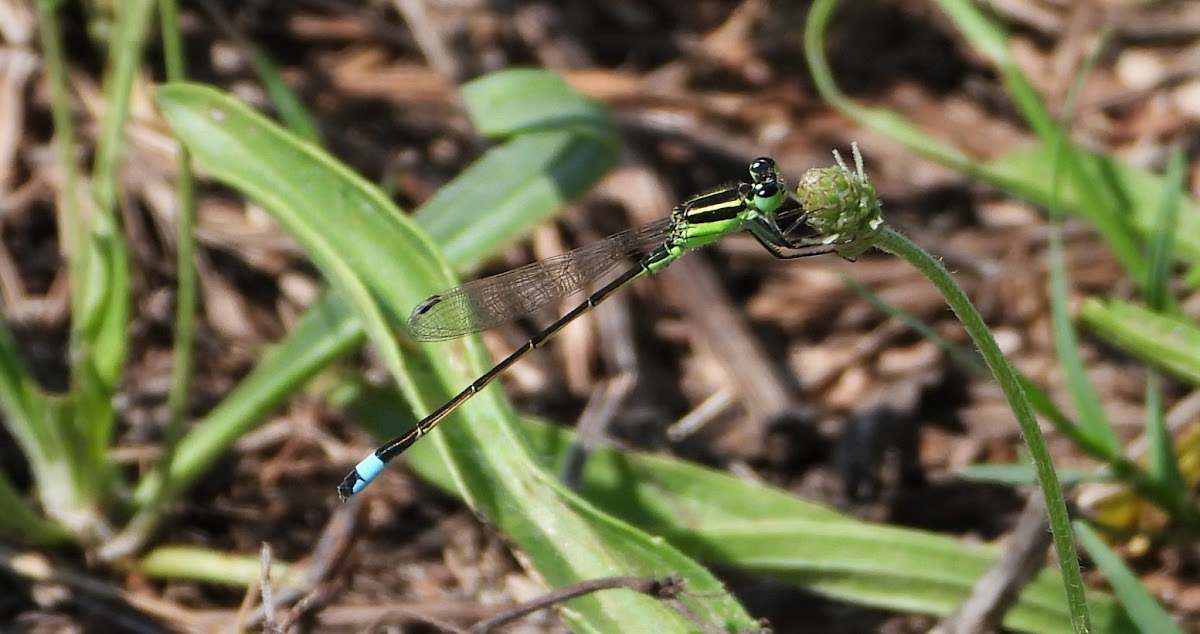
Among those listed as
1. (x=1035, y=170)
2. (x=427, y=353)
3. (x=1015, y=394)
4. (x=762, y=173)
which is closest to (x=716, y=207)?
(x=762, y=173)

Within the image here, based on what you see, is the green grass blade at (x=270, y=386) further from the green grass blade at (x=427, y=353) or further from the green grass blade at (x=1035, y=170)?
the green grass blade at (x=1035, y=170)

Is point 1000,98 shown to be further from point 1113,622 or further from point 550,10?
point 1113,622

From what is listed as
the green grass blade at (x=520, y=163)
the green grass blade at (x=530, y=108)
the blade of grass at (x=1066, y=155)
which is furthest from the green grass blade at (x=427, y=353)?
the blade of grass at (x=1066, y=155)

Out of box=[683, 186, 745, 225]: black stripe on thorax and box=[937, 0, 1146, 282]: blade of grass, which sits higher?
box=[937, 0, 1146, 282]: blade of grass

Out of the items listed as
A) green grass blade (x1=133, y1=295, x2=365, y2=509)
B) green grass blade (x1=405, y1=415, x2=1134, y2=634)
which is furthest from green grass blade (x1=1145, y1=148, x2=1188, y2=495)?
green grass blade (x1=133, y1=295, x2=365, y2=509)

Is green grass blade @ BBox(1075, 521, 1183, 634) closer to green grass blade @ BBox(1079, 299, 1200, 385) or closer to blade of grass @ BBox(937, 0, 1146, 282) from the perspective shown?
green grass blade @ BBox(1079, 299, 1200, 385)

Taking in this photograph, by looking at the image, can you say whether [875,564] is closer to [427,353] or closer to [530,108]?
[427,353]

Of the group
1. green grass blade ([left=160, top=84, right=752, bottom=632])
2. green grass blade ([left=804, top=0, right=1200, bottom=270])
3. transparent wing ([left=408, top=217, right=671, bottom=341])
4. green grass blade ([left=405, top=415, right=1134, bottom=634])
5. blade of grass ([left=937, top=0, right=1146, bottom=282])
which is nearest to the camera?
green grass blade ([left=160, top=84, right=752, bottom=632])
